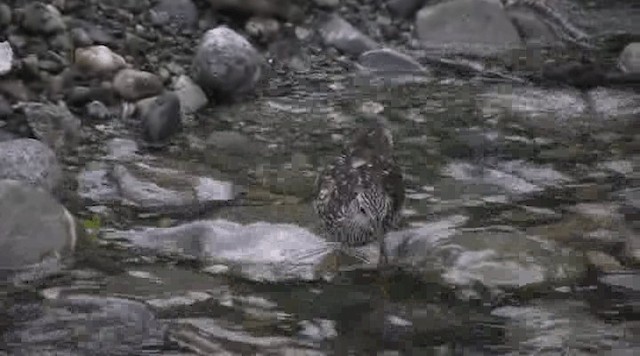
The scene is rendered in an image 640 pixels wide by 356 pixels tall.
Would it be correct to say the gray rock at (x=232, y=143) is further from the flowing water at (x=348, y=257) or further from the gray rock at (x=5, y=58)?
the gray rock at (x=5, y=58)

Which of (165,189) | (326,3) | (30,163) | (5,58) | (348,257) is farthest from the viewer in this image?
(326,3)

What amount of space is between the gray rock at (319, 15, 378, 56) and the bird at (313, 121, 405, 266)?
167 inches

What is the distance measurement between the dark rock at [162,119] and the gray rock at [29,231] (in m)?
2.15

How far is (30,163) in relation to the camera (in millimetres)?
8031

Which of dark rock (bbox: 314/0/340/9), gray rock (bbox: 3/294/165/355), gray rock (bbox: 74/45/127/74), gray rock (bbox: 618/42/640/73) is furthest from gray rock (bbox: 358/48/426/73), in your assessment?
gray rock (bbox: 3/294/165/355)

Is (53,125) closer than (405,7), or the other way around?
(53,125)

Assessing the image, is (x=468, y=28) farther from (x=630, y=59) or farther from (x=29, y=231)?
(x=29, y=231)

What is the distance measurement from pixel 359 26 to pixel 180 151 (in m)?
3.93

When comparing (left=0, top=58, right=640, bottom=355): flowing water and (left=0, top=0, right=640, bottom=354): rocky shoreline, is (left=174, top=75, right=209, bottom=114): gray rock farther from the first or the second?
(left=0, top=58, right=640, bottom=355): flowing water

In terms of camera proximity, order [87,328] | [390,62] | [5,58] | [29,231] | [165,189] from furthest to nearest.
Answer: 1. [390,62]
2. [5,58]
3. [165,189]
4. [29,231]
5. [87,328]

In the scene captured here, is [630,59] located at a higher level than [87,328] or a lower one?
higher

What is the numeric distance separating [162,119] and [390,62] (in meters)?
2.81

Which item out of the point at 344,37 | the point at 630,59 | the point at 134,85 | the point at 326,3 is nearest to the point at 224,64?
the point at 134,85

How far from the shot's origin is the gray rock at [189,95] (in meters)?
10.1
